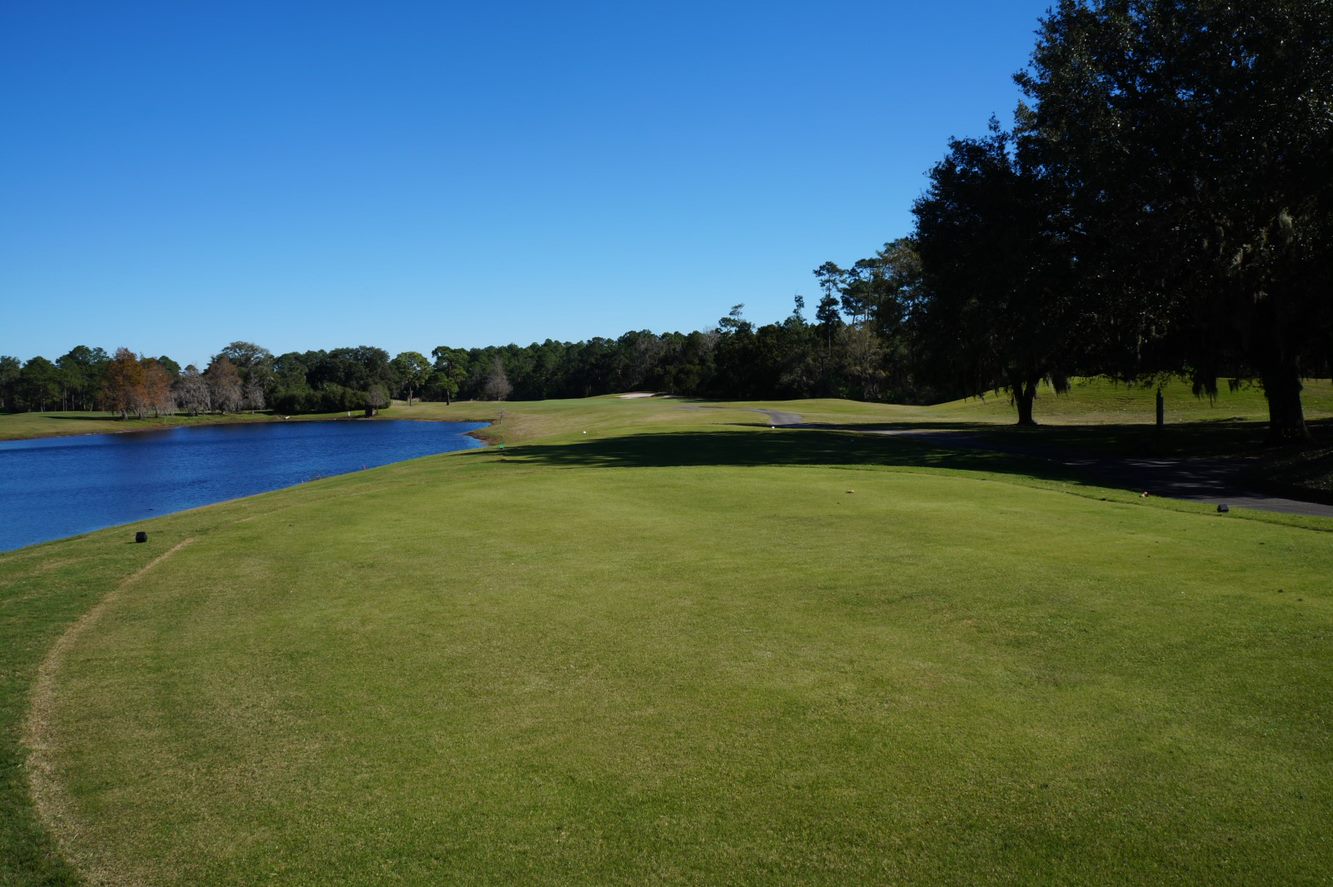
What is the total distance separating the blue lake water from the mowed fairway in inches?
803

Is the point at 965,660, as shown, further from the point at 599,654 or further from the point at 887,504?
the point at 887,504

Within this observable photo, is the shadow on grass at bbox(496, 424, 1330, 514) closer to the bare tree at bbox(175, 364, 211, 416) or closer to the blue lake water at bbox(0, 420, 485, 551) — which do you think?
the blue lake water at bbox(0, 420, 485, 551)

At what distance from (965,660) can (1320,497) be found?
14.7m

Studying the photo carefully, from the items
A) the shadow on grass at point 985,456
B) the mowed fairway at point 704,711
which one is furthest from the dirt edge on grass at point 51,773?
the shadow on grass at point 985,456

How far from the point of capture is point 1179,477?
22.6m

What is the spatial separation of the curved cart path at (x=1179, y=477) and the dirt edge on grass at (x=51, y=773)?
18.1 metres

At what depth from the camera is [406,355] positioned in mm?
162000

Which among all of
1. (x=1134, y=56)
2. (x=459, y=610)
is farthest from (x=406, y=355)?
(x=459, y=610)

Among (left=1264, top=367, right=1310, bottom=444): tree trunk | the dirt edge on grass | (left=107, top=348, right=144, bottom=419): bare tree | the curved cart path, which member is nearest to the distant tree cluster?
(left=1264, top=367, right=1310, bottom=444): tree trunk

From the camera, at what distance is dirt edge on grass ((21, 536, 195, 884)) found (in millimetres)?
5012

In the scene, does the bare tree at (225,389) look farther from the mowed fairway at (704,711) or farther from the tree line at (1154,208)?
the mowed fairway at (704,711)

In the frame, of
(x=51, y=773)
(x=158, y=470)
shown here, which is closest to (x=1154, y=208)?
(x=51, y=773)

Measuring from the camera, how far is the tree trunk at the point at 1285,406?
2858cm

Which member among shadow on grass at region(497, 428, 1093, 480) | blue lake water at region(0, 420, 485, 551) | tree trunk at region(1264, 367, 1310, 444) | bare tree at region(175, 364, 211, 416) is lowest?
blue lake water at region(0, 420, 485, 551)
